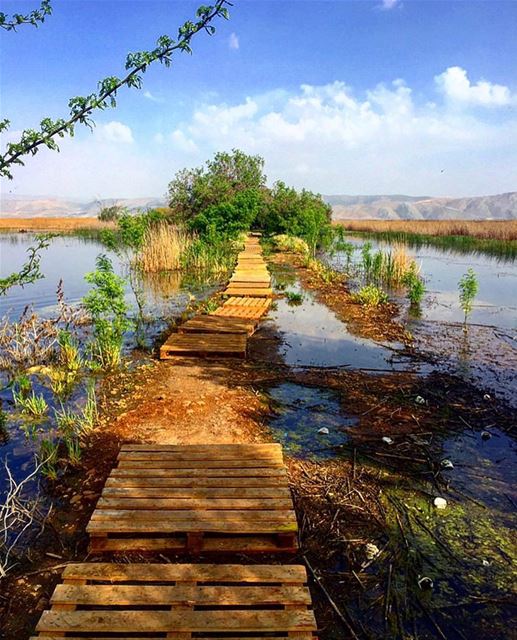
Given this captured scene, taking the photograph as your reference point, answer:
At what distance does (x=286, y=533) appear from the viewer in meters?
3.09

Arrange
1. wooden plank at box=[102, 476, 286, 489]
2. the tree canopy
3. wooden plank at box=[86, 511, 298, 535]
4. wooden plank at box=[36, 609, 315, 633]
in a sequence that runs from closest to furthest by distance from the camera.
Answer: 1. wooden plank at box=[36, 609, 315, 633]
2. wooden plank at box=[86, 511, 298, 535]
3. wooden plank at box=[102, 476, 286, 489]
4. the tree canopy

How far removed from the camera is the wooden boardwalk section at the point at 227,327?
746 cm

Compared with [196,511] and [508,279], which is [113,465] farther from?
[508,279]

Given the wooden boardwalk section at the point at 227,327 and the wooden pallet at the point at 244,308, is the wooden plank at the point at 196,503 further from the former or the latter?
the wooden pallet at the point at 244,308

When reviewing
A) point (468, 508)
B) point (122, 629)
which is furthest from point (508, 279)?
point (122, 629)

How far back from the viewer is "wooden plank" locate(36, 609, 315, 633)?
7.66 ft

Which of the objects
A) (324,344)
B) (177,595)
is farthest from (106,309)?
(177,595)

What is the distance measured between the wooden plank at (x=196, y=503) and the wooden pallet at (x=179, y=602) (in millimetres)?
518

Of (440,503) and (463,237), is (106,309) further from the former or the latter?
(463,237)

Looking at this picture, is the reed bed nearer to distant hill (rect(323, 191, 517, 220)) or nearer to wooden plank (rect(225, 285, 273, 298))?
wooden plank (rect(225, 285, 273, 298))

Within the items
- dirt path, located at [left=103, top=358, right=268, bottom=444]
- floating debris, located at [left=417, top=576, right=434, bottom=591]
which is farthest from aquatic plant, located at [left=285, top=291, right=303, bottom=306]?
floating debris, located at [left=417, top=576, right=434, bottom=591]

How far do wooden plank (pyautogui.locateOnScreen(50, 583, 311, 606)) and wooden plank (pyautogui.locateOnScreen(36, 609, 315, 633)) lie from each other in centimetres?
6

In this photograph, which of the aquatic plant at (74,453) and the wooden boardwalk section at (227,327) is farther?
the wooden boardwalk section at (227,327)

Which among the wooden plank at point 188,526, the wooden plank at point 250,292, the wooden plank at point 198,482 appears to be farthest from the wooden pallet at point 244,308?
the wooden plank at point 188,526
